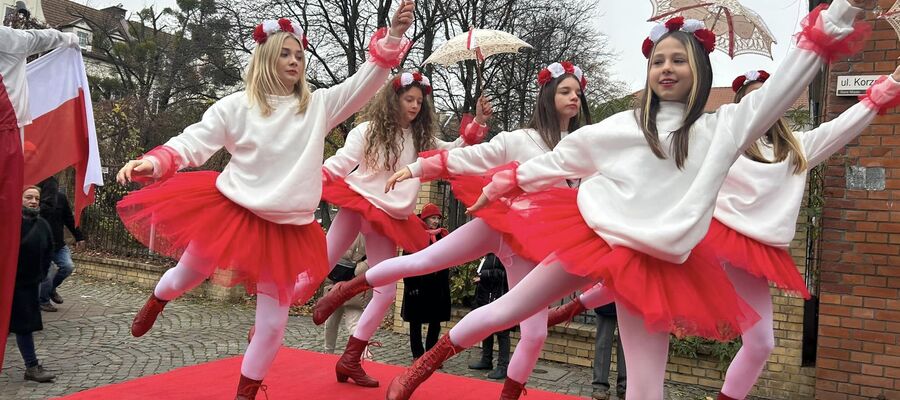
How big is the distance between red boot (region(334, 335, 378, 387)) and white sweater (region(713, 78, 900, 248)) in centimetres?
228

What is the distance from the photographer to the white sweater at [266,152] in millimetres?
3117

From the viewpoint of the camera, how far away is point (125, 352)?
673cm

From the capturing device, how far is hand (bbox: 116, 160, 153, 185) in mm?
2860

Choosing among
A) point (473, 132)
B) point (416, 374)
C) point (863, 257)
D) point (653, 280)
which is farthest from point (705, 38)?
point (863, 257)

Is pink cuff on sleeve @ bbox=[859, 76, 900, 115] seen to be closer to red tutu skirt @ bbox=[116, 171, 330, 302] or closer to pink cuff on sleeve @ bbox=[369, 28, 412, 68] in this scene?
pink cuff on sleeve @ bbox=[369, 28, 412, 68]

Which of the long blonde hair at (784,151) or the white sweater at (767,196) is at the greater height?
the long blonde hair at (784,151)

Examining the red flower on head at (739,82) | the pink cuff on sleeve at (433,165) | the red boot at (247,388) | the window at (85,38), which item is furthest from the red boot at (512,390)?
the window at (85,38)

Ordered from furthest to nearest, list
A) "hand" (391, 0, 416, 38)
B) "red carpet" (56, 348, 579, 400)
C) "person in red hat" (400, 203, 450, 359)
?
"person in red hat" (400, 203, 450, 359) → "red carpet" (56, 348, 579, 400) → "hand" (391, 0, 416, 38)

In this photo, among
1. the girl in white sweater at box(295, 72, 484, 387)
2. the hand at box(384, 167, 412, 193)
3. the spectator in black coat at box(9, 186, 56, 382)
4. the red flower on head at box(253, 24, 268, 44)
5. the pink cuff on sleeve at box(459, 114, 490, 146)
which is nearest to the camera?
the hand at box(384, 167, 412, 193)

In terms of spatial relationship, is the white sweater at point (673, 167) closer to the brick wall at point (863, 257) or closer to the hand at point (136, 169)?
the hand at point (136, 169)

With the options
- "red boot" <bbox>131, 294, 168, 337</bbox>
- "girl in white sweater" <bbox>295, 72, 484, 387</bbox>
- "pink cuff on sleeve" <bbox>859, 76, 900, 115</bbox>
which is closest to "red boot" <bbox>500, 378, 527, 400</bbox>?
"girl in white sweater" <bbox>295, 72, 484, 387</bbox>

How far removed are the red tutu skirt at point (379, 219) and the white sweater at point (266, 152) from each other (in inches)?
29.9

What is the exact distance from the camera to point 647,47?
276cm

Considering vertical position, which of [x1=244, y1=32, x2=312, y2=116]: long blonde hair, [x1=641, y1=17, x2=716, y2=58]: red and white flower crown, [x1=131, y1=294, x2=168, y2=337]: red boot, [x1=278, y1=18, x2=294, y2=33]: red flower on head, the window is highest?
the window
